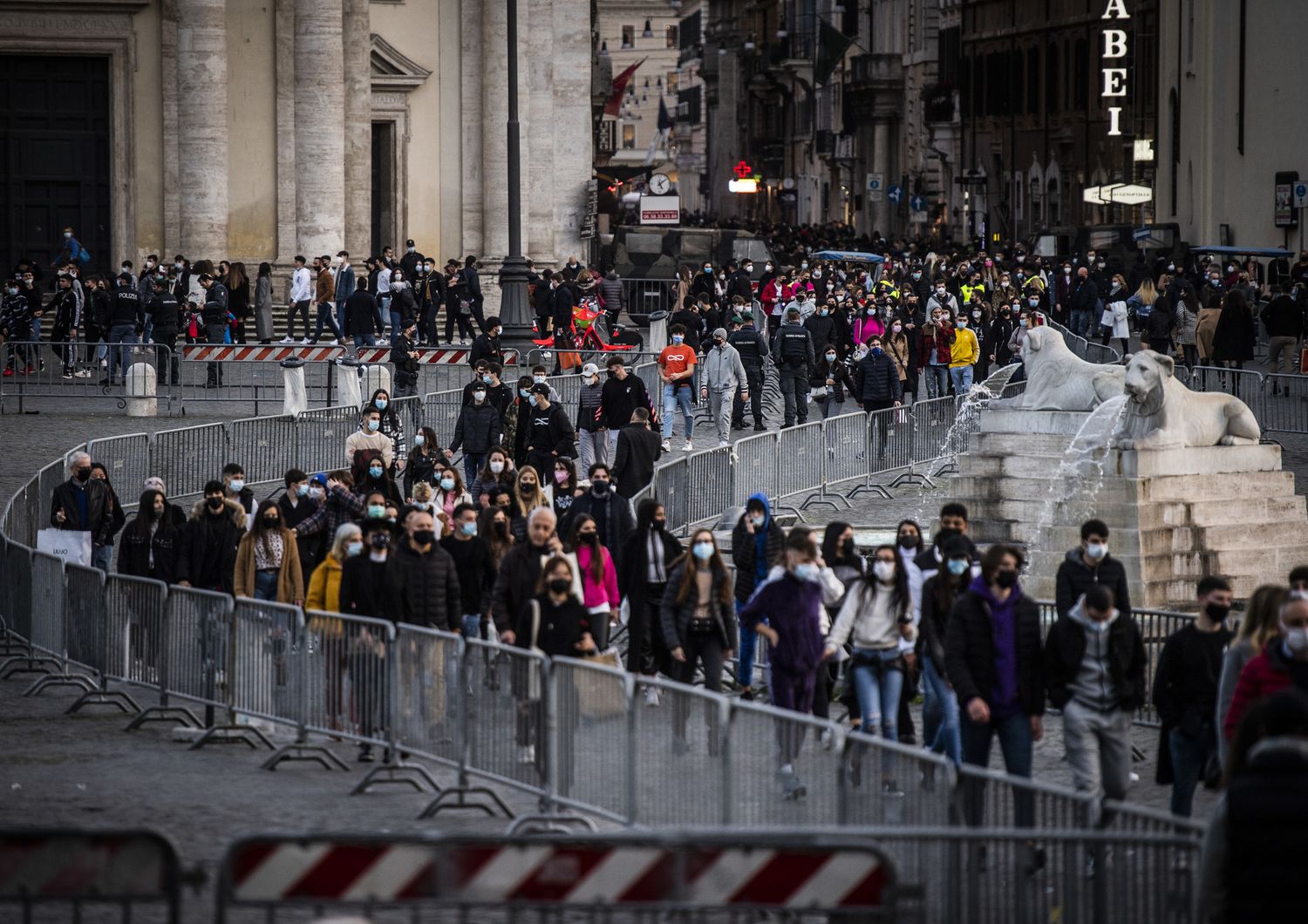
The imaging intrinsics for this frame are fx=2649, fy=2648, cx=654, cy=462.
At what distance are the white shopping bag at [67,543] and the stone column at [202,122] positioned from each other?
2307 centimetres

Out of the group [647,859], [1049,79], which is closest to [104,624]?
[647,859]

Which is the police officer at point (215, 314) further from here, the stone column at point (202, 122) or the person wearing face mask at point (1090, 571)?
the person wearing face mask at point (1090, 571)

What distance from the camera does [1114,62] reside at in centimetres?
6456

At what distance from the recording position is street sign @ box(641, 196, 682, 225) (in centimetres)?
4484

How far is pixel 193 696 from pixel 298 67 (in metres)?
29.3

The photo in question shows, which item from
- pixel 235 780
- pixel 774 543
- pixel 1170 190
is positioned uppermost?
pixel 1170 190

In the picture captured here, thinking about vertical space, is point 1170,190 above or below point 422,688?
above

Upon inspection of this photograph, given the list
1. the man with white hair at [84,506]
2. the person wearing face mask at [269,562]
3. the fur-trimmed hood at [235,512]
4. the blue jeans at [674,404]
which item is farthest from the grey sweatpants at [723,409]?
the person wearing face mask at [269,562]

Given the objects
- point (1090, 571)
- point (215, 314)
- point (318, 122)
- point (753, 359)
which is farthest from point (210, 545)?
point (318, 122)

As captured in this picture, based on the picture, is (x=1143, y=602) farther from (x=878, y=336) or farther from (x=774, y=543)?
(x=878, y=336)

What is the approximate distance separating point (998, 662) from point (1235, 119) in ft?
146

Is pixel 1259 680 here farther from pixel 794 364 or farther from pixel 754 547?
pixel 794 364

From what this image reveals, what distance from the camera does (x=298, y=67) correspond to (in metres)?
43.7

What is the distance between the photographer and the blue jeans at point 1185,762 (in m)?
12.2
